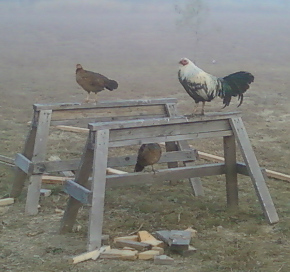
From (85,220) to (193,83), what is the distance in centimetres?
169

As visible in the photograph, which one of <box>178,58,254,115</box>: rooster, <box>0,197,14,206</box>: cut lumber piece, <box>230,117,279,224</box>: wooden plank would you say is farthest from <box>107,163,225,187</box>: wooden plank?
<box>0,197,14,206</box>: cut lumber piece

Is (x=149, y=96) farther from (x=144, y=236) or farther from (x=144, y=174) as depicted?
(x=144, y=236)

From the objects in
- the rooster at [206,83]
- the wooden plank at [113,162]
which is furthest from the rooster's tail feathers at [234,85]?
the wooden plank at [113,162]

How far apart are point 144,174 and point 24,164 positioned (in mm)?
1312

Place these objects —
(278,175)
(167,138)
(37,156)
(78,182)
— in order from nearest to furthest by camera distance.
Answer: (78,182) → (167,138) → (37,156) → (278,175)

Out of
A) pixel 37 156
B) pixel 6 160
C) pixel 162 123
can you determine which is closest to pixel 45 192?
pixel 37 156

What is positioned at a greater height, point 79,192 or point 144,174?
point 144,174

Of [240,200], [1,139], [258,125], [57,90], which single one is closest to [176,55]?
[57,90]

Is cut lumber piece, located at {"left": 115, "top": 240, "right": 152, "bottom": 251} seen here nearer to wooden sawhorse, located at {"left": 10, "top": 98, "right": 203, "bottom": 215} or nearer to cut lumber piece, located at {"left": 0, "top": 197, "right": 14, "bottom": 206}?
wooden sawhorse, located at {"left": 10, "top": 98, "right": 203, "bottom": 215}

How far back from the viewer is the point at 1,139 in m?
9.55

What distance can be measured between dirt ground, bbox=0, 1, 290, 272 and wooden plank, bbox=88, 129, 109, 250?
21 cm

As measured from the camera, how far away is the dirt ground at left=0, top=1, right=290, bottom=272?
5.07 metres

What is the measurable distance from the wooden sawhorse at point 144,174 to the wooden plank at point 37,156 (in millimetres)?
765

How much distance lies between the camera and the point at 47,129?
623cm
